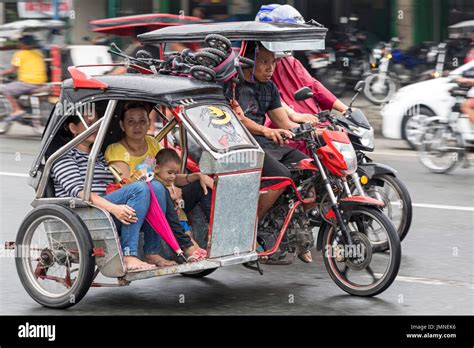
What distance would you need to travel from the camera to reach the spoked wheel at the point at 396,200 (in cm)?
856

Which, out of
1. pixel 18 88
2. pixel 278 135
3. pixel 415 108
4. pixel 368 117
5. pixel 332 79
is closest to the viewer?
pixel 278 135

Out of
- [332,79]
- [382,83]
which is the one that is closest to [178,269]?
[382,83]

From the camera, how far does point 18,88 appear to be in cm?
1603

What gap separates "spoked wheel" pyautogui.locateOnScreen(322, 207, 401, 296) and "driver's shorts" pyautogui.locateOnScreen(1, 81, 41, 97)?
980 cm

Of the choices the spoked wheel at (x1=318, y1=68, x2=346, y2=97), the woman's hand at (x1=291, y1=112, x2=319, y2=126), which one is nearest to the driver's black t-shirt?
the woman's hand at (x1=291, y1=112, x2=319, y2=126)

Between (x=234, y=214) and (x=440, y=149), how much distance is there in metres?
6.54

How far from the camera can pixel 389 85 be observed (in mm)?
18141

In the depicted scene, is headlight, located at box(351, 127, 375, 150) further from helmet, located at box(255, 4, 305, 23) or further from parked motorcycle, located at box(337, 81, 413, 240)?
helmet, located at box(255, 4, 305, 23)

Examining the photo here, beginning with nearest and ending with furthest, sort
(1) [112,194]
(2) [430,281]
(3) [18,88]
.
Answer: (1) [112,194], (2) [430,281], (3) [18,88]

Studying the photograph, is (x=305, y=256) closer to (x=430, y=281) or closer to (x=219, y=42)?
(x=430, y=281)

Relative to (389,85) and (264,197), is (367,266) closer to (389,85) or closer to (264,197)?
(264,197)

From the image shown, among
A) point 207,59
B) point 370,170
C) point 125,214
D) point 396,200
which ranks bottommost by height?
point 396,200

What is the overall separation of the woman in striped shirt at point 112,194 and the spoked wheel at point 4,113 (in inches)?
365

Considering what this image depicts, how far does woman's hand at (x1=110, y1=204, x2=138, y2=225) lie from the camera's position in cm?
648
